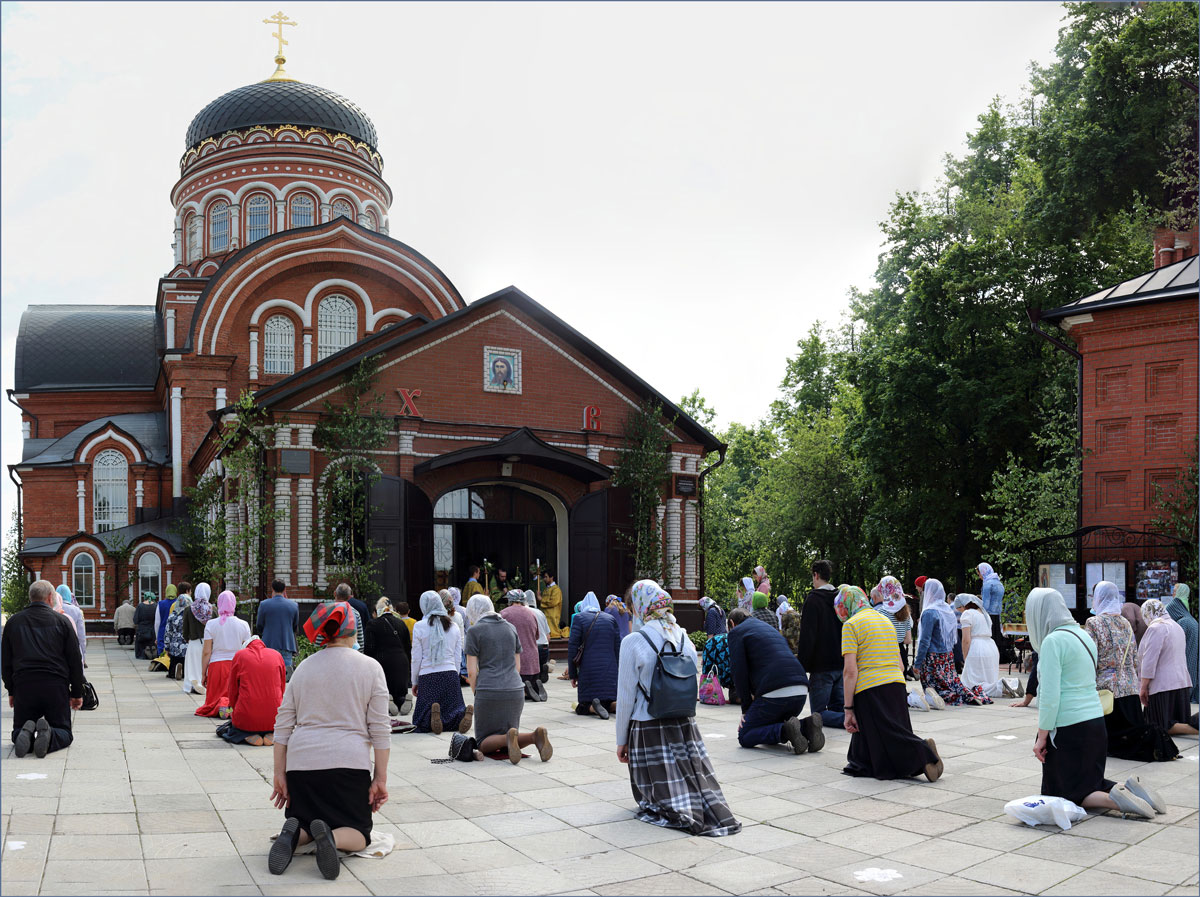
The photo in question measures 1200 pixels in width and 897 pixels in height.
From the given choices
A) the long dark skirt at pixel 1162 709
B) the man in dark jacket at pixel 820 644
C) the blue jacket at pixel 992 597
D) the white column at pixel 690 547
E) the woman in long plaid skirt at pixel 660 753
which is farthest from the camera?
the white column at pixel 690 547

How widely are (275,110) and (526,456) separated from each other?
23.1 m

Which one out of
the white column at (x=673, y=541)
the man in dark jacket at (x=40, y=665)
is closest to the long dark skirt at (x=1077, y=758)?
the man in dark jacket at (x=40, y=665)

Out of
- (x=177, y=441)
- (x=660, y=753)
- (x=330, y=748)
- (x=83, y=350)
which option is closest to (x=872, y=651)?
(x=660, y=753)

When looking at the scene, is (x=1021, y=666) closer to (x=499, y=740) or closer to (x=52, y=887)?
(x=499, y=740)

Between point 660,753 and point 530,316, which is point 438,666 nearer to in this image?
point 660,753

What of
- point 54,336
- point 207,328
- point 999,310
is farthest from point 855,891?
point 54,336

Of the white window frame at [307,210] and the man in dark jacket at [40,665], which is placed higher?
the white window frame at [307,210]

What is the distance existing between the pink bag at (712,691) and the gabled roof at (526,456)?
8879 mm

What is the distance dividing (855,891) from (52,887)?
4.68m

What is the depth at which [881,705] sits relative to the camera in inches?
369

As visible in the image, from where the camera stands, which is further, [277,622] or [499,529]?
[499,529]

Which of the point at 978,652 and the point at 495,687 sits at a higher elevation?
the point at 495,687

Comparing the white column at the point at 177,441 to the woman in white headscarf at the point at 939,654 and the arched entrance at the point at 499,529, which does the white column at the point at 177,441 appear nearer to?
the arched entrance at the point at 499,529

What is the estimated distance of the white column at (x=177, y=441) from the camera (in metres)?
33.7
